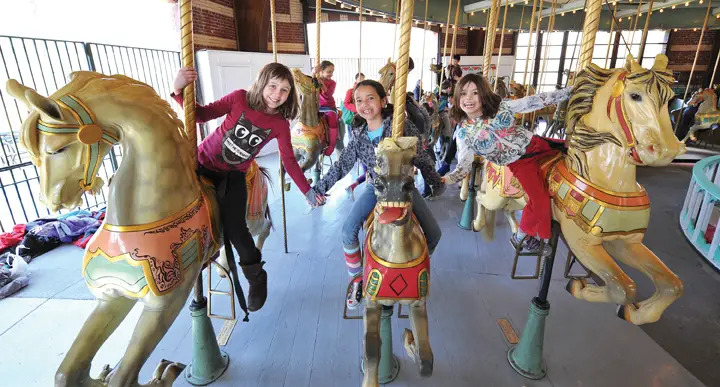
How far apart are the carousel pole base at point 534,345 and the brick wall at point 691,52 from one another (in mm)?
14237

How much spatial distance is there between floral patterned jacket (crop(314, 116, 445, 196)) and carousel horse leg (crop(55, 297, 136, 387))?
1043 mm

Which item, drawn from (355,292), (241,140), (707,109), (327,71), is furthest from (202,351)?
(707,109)

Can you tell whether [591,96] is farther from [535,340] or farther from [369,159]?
[535,340]

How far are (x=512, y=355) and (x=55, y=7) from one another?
21.5 ft

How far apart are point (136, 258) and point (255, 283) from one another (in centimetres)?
81

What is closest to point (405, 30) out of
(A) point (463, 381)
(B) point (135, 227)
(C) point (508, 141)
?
(C) point (508, 141)

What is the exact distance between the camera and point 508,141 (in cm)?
189

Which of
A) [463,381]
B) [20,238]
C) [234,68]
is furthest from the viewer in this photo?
[234,68]

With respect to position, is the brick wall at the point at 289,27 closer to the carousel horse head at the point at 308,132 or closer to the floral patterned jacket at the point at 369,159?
the carousel horse head at the point at 308,132

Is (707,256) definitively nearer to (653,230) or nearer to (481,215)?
(653,230)

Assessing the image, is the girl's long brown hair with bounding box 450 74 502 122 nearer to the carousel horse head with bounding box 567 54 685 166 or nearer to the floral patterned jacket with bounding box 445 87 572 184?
the floral patterned jacket with bounding box 445 87 572 184

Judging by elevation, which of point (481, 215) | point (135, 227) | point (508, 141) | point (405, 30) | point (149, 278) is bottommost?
point (481, 215)

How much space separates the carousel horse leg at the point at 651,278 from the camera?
1.61 meters

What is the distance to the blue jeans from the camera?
1917mm
